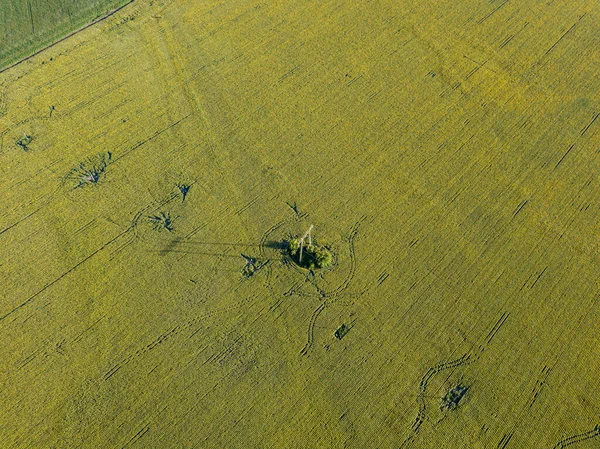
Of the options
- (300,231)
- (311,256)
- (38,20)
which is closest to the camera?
(311,256)

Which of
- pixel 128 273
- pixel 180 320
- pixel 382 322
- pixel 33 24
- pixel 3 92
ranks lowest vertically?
pixel 382 322

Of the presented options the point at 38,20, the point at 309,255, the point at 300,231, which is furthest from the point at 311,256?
the point at 38,20

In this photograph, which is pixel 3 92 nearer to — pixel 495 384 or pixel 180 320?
pixel 180 320

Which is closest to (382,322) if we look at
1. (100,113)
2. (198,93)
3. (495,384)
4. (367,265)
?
(367,265)

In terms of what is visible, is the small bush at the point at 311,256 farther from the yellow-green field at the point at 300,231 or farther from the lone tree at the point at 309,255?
the yellow-green field at the point at 300,231

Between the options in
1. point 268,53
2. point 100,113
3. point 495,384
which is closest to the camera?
point 495,384

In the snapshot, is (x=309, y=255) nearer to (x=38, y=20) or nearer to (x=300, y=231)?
(x=300, y=231)

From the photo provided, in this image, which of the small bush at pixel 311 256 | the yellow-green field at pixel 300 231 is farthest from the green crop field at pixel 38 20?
the small bush at pixel 311 256
